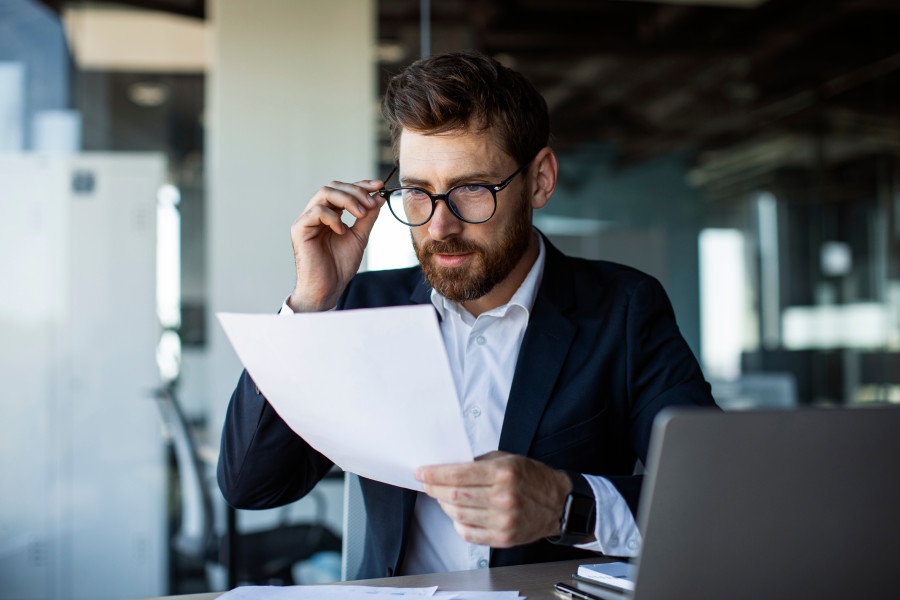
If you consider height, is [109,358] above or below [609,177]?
below

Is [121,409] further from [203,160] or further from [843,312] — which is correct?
[843,312]

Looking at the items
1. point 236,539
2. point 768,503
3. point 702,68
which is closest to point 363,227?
point 768,503

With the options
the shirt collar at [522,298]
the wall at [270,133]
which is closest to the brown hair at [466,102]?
the shirt collar at [522,298]

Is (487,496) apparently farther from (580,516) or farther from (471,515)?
(580,516)

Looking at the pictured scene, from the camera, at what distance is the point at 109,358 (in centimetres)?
357

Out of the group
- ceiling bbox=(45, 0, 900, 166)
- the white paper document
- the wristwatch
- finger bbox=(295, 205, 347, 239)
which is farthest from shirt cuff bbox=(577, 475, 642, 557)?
ceiling bbox=(45, 0, 900, 166)

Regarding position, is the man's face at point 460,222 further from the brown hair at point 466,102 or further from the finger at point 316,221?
the finger at point 316,221

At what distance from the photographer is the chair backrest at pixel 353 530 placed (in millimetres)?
1389

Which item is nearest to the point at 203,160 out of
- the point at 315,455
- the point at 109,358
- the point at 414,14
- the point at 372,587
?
the point at 109,358

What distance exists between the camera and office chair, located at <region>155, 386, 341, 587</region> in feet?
8.79

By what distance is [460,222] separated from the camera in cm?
137

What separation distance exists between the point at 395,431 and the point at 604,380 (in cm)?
62

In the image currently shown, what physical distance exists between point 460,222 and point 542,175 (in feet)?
0.91

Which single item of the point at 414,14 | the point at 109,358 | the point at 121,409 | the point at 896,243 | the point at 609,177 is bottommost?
the point at 121,409
